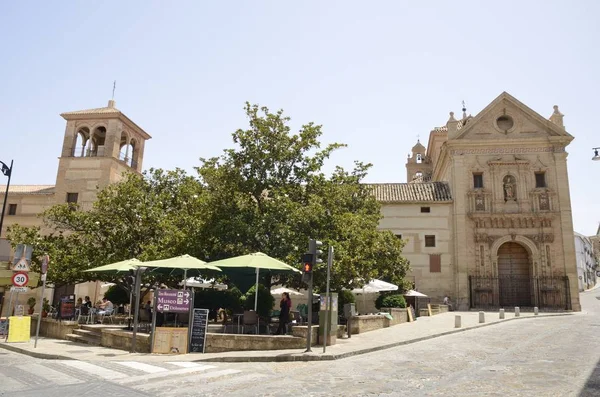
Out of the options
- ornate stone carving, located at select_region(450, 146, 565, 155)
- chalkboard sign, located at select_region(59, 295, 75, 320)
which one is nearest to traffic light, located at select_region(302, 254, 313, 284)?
chalkboard sign, located at select_region(59, 295, 75, 320)

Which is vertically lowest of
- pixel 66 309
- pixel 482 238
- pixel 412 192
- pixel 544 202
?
pixel 66 309

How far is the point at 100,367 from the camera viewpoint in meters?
11.1

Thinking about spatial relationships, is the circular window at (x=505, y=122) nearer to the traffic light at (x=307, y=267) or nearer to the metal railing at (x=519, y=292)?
the metal railing at (x=519, y=292)

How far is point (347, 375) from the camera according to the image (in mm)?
10344

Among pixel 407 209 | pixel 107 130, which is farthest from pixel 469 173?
pixel 107 130

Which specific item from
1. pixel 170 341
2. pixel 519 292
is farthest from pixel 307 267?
pixel 519 292

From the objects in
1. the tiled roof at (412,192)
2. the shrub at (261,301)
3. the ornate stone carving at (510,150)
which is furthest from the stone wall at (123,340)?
the ornate stone carving at (510,150)

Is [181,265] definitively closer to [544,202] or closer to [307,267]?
[307,267]

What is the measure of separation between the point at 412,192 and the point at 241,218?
2423 cm

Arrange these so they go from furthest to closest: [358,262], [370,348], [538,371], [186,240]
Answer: [186,240]
[358,262]
[370,348]
[538,371]

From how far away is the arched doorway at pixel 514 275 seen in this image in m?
36.6

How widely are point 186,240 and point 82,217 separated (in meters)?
5.73

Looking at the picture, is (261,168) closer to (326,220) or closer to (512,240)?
(326,220)

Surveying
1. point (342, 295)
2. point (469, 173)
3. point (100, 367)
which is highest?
point (469, 173)
